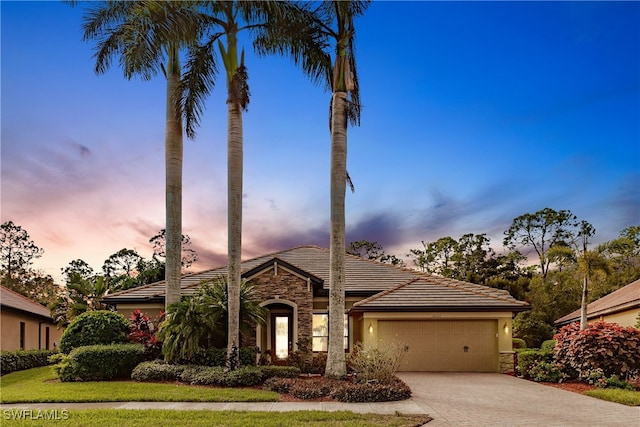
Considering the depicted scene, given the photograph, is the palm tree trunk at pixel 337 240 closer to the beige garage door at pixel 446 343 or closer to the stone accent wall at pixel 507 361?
the beige garage door at pixel 446 343

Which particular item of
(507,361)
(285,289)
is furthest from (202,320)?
(507,361)

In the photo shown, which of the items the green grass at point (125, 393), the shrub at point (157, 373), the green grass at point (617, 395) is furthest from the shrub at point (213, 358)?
the green grass at point (617, 395)

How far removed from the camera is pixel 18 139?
15398mm

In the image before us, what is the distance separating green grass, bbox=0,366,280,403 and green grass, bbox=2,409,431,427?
139cm

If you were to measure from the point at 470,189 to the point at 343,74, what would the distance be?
8.68m

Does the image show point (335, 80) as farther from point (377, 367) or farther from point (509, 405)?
point (509, 405)

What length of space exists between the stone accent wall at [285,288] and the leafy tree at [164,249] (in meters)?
21.2

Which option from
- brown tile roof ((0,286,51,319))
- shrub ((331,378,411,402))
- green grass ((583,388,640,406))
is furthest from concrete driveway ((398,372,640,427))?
brown tile roof ((0,286,51,319))

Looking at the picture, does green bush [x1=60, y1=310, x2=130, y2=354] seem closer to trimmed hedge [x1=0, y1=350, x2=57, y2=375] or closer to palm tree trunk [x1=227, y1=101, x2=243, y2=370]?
palm tree trunk [x1=227, y1=101, x2=243, y2=370]

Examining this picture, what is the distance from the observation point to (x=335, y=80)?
49.7 feet

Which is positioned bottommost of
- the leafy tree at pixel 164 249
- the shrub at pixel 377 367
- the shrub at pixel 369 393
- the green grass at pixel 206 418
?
the shrub at pixel 369 393

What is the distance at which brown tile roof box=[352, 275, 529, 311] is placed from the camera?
58.9 feet

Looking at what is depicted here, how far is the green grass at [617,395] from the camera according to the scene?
11.2 metres

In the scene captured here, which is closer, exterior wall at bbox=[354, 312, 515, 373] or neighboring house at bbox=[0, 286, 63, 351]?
exterior wall at bbox=[354, 312, 515, 373]
